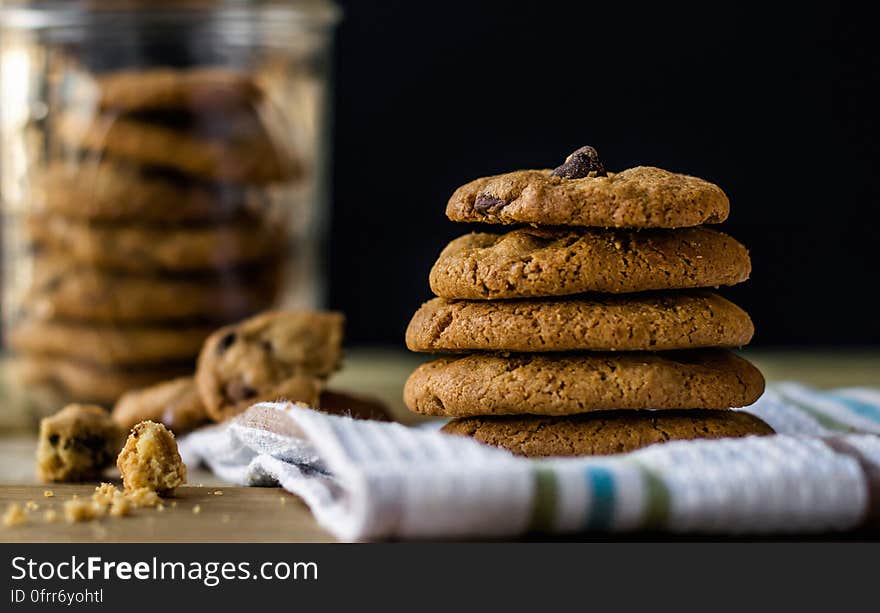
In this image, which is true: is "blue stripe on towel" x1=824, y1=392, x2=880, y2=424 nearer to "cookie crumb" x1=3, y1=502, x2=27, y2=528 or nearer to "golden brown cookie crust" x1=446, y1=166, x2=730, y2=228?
"golden brown cookie crust" x1=446, y1=166, x2=730, y2=228

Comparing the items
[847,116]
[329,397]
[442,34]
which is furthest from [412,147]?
[329,397]

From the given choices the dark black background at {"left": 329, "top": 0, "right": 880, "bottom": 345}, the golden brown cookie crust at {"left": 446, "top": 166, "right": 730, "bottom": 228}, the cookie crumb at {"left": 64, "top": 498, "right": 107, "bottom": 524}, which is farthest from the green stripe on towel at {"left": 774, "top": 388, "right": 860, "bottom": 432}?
the dark black background at {"left": 329, "top": 0, "right": 880, "bottom": 345}

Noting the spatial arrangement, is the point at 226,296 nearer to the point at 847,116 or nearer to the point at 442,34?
the point at 442,34

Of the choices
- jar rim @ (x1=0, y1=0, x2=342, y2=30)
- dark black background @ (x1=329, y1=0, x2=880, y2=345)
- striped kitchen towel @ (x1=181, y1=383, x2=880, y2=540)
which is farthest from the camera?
dark black background @ (x1=329, y1=0, x2=880, y2=345)

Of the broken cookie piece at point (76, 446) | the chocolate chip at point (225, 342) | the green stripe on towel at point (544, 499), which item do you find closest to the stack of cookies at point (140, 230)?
the chocolate chip at point (225, 342)

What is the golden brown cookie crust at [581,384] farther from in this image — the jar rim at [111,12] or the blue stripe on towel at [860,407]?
the jar rim at [111,12]

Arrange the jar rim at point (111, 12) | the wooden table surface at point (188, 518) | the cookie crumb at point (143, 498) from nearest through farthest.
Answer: the wooden table surface at point (188, 518)
the cookie crumb at point (143, 498)
the jar rim at point (111, 12)
